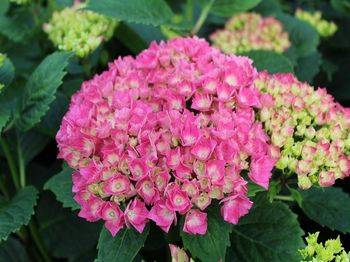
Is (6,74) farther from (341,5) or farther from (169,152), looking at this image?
(341,5)

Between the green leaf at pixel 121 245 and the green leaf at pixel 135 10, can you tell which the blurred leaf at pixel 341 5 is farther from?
the green leaf at pixel 121 245

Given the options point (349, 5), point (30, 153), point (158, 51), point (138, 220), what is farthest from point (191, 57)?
point (349, 5)

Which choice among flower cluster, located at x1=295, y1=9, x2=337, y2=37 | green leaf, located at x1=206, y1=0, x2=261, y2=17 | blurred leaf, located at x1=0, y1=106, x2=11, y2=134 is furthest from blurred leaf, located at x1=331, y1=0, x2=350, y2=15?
blurred leaf, located at x1=0, y1=106, x2=11, y2=134

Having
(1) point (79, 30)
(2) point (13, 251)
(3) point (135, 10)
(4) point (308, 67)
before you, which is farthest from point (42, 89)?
(4) point (308, 67)

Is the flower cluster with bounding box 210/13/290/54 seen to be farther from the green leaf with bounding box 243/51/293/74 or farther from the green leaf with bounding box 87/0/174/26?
the green leaf with bounding box 87/0/174/26

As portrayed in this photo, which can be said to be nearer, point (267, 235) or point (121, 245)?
point (121, 245)

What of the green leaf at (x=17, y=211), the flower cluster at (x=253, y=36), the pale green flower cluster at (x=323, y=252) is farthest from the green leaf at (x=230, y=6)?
the pale green flower cluster at (x=323, y=252)
